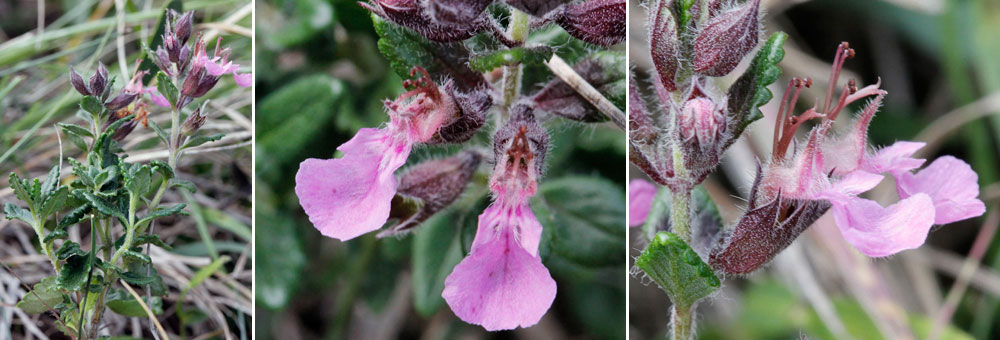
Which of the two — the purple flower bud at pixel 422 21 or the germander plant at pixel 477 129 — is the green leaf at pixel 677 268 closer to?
the germander plant at pixel 477 129

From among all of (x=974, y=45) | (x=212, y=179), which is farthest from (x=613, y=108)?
(x=974, y=45)

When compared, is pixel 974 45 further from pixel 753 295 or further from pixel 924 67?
pixel 753 295

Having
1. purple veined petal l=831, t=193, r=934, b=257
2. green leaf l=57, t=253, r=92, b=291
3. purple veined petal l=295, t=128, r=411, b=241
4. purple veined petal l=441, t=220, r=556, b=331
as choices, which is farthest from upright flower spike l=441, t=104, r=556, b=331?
green leaf l=57, t=253, r=92, b=291

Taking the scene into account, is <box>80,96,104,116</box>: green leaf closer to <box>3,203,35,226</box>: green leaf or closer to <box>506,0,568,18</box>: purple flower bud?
<box>3,203,35,226</box>: green leaf

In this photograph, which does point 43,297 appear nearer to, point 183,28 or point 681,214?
point 183,28

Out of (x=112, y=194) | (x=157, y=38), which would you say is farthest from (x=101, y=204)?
(x=157, y=38)

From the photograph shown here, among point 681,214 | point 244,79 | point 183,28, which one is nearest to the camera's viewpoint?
point 681,214

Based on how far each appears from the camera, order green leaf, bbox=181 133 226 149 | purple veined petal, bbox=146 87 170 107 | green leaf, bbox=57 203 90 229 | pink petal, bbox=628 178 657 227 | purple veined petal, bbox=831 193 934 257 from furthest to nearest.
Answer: pink petal, bbox=628 178 657 227
purple veined petal, bbox=146 87 170 107
green leaf, bbox=181 133 226 149
green leaf, bbox=57 203 90 229
purple veined petal, bbox=831 193 934 257
